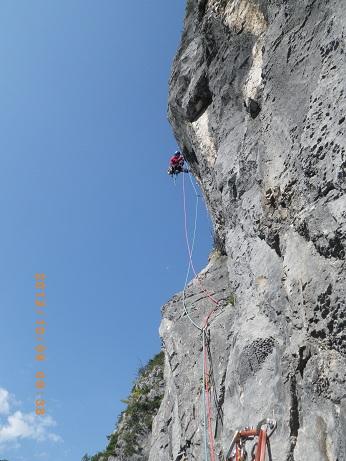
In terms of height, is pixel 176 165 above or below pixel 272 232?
above

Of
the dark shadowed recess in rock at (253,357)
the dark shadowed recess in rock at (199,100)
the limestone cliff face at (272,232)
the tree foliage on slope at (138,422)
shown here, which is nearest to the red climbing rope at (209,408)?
the limestone cliff face at (272,232)

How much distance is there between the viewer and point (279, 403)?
17.3 ft

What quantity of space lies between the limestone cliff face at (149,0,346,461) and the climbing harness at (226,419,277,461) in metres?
0.13

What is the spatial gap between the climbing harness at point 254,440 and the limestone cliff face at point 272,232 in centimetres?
13

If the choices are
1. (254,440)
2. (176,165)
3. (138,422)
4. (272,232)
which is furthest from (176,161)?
(138,422)

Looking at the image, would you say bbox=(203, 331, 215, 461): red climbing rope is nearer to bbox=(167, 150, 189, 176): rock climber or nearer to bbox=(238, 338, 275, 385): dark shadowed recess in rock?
bbox=(238, 338, 275, 385): dark shadowed recess in rock

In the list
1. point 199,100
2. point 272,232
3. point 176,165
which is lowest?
point 272,232

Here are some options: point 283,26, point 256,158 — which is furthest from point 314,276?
point 283,26

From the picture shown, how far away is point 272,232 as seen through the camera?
6441 mm

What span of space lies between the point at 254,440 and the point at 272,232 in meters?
2.65

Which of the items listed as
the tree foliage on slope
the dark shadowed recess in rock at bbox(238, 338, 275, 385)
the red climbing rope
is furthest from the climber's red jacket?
the tree foliage on slope

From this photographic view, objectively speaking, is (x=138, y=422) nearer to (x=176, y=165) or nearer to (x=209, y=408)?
(x=176, y=165)

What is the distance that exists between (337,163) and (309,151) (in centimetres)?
57

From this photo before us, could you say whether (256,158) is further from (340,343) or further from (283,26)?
(340,343)
